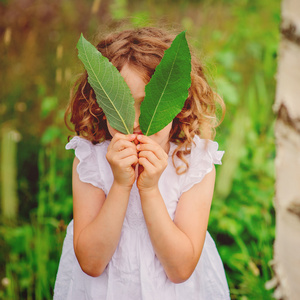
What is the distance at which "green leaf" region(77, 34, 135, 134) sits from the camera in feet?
2.47

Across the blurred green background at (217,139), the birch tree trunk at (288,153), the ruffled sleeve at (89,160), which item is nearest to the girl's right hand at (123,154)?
the ruffled sleeve at (89,160)

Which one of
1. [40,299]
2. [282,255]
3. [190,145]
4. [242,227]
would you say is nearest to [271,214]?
[242,227]

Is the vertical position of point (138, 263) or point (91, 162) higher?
point (91, 162)

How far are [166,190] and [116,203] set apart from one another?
24 cm

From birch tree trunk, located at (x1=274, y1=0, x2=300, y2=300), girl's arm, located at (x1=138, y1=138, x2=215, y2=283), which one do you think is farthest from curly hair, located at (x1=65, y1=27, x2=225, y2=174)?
birch tree trunk, located at (x1=274, y1=0, x2=300, y2=300)

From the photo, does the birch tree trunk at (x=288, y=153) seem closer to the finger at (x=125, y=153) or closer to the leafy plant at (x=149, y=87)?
the leafy plant at (x=149, y=87)

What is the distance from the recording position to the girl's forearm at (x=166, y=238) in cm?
95

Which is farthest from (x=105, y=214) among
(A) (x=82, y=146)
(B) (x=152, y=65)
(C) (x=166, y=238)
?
(B) (x=152, y=65)

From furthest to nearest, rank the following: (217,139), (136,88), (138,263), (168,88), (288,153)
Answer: (217,139), (138,263), (136,88), (168,88), (288,153)

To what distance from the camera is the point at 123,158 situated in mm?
884

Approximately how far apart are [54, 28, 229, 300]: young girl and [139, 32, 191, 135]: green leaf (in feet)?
0.27

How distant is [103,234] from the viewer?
38.3 inches

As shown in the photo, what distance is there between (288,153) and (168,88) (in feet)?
0.99

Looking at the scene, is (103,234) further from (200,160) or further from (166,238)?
(200,160)
